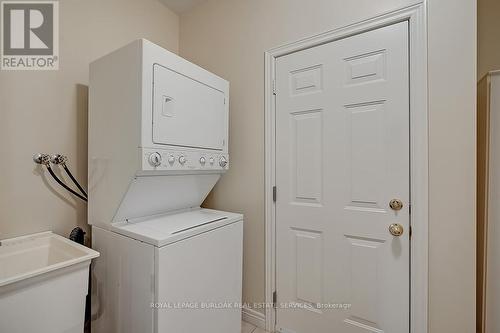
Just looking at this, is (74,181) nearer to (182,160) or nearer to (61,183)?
(61,183)

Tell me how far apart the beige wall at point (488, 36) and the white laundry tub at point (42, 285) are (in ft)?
8.85

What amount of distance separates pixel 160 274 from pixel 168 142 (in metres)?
0.73

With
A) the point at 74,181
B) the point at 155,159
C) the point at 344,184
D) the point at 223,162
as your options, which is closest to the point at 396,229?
the point at 344,184

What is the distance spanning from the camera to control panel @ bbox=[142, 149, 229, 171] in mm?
1321

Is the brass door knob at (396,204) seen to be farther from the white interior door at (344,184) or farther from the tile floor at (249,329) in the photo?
the tile floor at (249,329)

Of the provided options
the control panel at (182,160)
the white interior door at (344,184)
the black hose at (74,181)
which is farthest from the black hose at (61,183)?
the white interior door at (344,184)

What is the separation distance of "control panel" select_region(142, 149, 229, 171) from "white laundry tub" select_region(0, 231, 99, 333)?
581 millimetres

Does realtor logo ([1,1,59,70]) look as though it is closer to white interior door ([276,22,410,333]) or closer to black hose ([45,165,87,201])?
black hose ([45,165,87,201])

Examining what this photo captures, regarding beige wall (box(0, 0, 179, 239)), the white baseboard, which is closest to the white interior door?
the white baseboard

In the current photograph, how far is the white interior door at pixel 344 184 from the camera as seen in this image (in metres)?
1.46

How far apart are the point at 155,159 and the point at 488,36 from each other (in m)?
2.29

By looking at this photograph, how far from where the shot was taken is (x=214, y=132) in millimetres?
1789

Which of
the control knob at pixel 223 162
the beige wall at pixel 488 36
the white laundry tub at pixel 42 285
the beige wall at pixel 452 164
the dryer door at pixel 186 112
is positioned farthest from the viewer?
the control knob at pixel 223 162

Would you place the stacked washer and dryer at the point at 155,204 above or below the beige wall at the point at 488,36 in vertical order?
below
